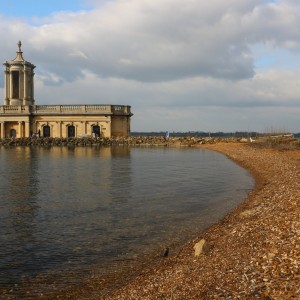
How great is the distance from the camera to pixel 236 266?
29.8ft

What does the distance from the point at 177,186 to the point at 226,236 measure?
41.8ft

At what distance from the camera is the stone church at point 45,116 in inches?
3054

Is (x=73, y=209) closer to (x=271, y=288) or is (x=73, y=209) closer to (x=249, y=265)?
(x=249, y=265)

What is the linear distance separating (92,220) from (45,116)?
6724cm

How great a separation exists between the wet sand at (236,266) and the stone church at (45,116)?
64.4 m

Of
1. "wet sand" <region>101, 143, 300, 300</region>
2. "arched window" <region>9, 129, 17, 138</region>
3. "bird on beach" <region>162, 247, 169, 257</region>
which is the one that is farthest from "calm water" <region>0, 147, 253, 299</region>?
"arched window" <region>9, 129, 17, 138</region>

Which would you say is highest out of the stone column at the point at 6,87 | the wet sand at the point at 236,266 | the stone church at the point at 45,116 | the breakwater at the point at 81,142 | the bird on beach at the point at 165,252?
the stone column at the point at 6,87

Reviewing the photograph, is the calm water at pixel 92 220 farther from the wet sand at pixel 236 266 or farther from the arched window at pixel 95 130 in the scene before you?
the arched window at pixel 95 130

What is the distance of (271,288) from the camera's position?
24.6 ft

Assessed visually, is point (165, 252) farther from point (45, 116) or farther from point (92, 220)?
point (45, 116)

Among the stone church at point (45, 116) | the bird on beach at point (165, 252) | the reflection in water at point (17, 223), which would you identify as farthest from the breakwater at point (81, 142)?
the bird on beach at point (165, 252)

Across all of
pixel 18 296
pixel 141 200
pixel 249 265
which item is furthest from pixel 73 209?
pixel 249 265

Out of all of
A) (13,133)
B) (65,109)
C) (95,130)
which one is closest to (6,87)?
(13,133)

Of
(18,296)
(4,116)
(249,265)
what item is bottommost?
(18,296)
